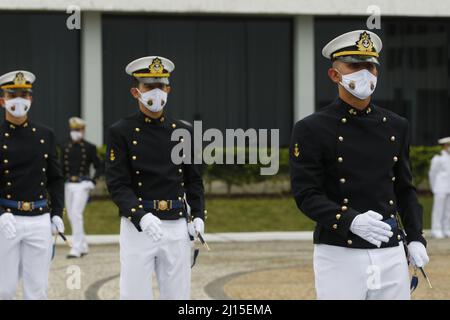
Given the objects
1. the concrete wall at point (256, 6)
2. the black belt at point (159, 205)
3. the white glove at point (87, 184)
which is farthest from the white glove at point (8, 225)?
the concrete wall at point (256, 6)

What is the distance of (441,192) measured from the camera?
17.2 metres

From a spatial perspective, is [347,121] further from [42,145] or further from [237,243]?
[237,243]

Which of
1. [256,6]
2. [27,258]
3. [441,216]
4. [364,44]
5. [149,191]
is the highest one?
[256,6]

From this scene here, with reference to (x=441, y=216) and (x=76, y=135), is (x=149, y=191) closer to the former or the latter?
(x=76, y=135)

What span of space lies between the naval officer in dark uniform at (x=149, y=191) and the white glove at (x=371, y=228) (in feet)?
5.95

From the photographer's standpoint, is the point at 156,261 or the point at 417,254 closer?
the point at 417,254

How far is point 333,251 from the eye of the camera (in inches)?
189

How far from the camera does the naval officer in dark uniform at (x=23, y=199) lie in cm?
705

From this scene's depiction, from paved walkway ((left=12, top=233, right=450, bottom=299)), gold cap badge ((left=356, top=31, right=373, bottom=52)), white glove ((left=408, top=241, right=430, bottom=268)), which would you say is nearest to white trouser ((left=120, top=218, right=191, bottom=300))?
white glove ((left=408, top=241, right=430, bottom=268))

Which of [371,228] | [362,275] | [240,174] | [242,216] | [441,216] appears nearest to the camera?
[371,228]

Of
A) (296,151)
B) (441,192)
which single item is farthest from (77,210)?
(296,151)

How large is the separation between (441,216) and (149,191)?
11652mm
